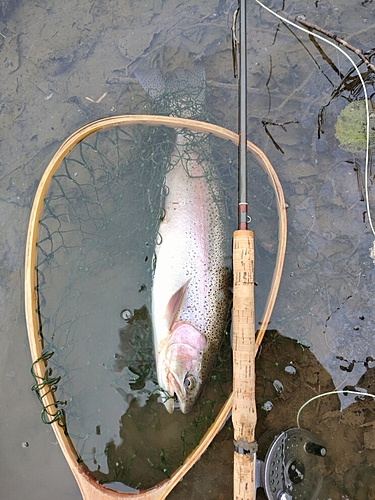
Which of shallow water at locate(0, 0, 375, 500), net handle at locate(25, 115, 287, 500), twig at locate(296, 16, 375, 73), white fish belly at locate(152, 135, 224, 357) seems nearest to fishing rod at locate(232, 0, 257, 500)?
net handle at locate(25, 115, 287, 500)

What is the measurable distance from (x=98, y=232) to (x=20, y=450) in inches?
56.8

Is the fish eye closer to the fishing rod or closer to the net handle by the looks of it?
the net handle

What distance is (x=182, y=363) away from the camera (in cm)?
233

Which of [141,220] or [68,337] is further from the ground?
[141,220]

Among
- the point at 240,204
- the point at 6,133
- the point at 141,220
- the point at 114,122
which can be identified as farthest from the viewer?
the point at 6,133

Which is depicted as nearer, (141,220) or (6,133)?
(141,220)

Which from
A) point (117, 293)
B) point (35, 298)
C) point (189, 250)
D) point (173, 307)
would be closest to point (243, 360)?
point (173, 307)

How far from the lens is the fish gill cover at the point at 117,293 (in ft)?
8.22

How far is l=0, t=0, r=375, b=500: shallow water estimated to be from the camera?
2.56 metres

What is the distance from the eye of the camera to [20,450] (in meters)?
2.54

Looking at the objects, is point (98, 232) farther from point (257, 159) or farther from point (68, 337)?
point (257, 159)

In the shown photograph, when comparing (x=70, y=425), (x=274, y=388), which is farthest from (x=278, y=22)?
(x=70, y=425)

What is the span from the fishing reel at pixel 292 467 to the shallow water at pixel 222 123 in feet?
0.57

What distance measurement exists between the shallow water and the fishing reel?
172 millimetres
